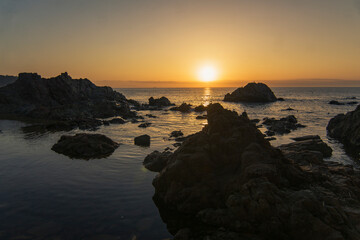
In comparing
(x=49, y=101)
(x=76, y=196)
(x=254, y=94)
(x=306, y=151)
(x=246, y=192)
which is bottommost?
(x=76, y=196)

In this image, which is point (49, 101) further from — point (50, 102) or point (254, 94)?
point (254, 94)

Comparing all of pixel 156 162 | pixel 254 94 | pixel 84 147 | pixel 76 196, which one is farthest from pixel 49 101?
pixel 254 94

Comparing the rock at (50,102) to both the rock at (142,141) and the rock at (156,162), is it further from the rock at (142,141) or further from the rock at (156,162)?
the rock at (156,162)

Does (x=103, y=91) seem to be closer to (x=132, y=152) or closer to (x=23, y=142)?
(x=23, y=142)

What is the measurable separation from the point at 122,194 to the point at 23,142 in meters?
24.7

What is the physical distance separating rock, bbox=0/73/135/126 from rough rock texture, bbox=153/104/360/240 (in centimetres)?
4977

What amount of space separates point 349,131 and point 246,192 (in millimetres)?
33937

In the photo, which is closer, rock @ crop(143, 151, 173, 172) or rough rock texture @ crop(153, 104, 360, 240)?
rough rock texture @ crop(153, 104, 360, 240)

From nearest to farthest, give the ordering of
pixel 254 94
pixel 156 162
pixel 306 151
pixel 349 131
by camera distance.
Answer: pixel 306 151
pixel 156 162
pixel 349 131
pixel 254 94

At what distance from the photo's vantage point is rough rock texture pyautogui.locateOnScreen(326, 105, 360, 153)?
113 ft

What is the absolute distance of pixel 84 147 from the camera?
29.5 meters

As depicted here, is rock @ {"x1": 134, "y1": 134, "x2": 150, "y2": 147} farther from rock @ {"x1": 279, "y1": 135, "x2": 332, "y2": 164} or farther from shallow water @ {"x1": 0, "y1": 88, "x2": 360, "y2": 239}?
rock @ {"x1": 279, "y1": 135, "x2": 332, "y2": 164}

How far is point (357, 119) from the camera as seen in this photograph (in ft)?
124

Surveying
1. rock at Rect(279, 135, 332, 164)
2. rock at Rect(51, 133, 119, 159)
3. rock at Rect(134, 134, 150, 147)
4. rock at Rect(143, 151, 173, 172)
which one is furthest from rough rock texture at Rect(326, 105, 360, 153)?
rock at Rect(51, 133, 119, 159)
